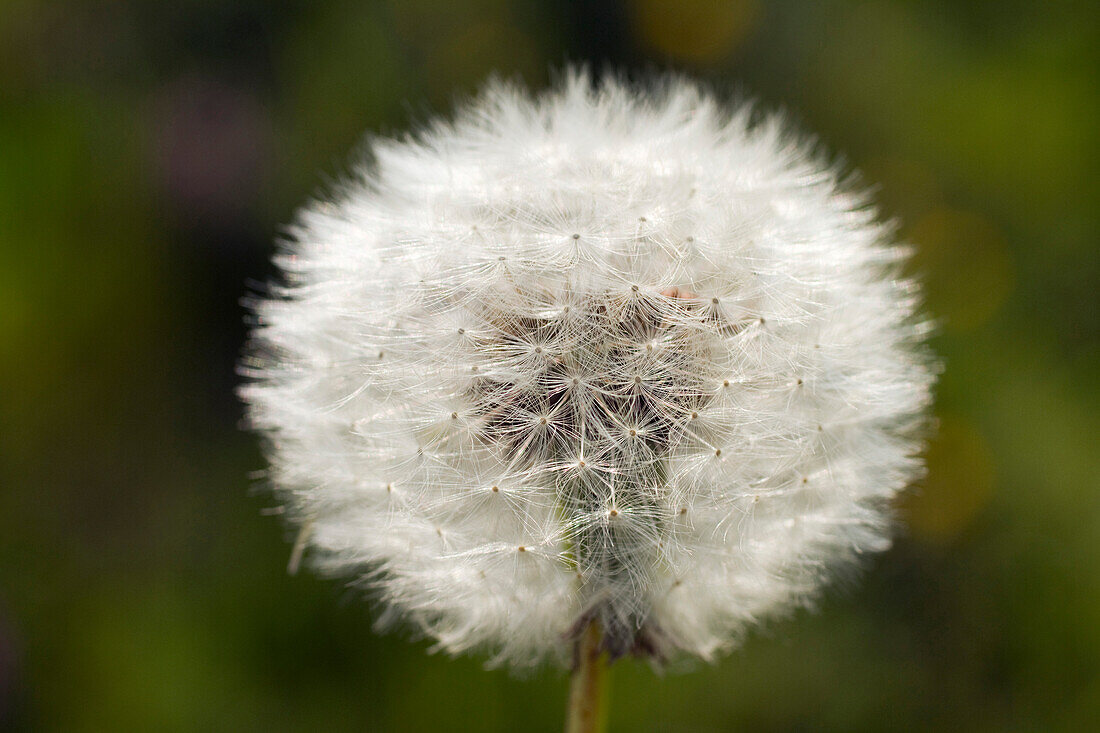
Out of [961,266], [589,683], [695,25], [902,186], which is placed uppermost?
[695,25]

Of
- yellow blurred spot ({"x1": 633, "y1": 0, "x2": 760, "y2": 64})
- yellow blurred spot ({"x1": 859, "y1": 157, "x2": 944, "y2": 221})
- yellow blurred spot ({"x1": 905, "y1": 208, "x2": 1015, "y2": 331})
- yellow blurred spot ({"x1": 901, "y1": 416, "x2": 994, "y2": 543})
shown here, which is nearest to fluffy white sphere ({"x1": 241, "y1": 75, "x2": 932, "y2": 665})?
yellow blurred spot ({"x1": 901, "y1": 416, "x2": 994, "y2": 543})

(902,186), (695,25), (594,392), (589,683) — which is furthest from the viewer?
(695,25)

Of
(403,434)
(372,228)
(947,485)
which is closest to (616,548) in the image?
(403,434)

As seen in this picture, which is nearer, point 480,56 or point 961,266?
point 961,266

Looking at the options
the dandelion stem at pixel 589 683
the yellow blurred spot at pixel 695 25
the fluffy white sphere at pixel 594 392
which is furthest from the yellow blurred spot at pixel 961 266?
the dandelion stem at pixel 589 683

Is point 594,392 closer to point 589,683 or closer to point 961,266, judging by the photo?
point 589,683

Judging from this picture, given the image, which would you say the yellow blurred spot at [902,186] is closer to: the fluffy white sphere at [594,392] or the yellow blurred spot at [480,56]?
the yellow blurred spot at [480,56]

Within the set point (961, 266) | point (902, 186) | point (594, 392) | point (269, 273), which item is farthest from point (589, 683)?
point (269, 273)
